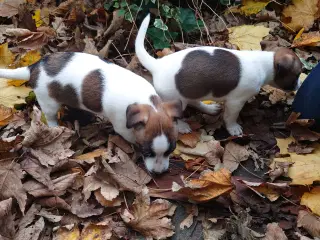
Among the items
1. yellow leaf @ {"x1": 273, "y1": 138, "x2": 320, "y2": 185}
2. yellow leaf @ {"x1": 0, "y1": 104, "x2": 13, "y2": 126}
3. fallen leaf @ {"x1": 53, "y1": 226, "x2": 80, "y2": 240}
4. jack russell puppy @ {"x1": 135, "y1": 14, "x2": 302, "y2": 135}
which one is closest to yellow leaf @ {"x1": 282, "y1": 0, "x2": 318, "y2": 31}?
jack russell puppy @ {"x1": 135, "y1": 14, "x2": 302, "y2": 135}

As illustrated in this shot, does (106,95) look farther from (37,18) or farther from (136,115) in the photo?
(37,18)

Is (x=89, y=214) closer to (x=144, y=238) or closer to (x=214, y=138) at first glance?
(x=144, y=238)

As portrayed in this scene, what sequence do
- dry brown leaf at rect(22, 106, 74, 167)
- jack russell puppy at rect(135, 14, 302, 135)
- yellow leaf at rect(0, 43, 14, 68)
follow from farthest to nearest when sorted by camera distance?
yellow leaf at rect(0, 43, 14, 68), jack russell puppy at rect(135, 14, 302, 135), dry brown leaf at rect(22, 106, 74, 167)

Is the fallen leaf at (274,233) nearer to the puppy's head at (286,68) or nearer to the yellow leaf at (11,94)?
the puppy's head at (286,68)

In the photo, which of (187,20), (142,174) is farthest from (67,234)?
(187,20)

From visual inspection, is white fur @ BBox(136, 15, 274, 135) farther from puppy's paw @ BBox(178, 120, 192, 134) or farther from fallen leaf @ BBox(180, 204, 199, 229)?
fallen leaf @ BBox(180, 204, 199, 229)

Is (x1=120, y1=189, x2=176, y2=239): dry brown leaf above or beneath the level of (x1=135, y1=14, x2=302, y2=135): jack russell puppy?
beneath
